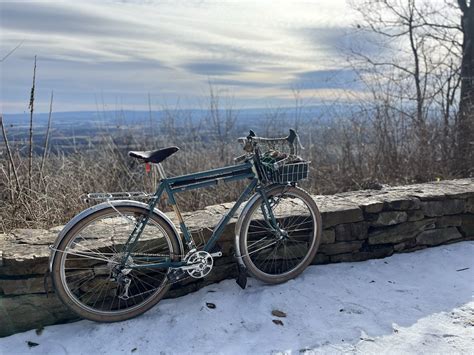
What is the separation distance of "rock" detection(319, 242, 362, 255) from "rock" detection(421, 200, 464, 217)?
0.66m

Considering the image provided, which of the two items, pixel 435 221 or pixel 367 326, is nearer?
pixel 367 326

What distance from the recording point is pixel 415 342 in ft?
7.32

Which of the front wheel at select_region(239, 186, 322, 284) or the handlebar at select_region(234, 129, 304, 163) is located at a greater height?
the handlebar at select_region(234, 129, 304, 163)

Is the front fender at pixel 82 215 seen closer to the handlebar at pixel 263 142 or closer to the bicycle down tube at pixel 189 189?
the bicycle down tube at pixel 189 189

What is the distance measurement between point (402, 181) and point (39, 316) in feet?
14.9

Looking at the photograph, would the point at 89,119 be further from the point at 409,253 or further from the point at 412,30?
the point at 412,30

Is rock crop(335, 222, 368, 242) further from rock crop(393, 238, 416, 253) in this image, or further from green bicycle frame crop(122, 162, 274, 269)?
green bicycle frame crop(122, 162, 274, 269)

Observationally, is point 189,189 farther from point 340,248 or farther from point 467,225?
point 467,225

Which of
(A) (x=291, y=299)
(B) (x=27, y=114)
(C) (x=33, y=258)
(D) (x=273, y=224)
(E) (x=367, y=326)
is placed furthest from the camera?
(B) (x=27, y=114)

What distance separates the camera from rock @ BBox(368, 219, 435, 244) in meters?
3.19

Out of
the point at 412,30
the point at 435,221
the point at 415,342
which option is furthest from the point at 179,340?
the point at 412,30

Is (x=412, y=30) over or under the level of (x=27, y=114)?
over

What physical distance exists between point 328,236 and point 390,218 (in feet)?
1.80

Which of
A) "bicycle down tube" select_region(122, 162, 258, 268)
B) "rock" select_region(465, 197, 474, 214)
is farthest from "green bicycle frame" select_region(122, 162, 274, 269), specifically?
"rock" select_region(465, 197, 474, 214)
